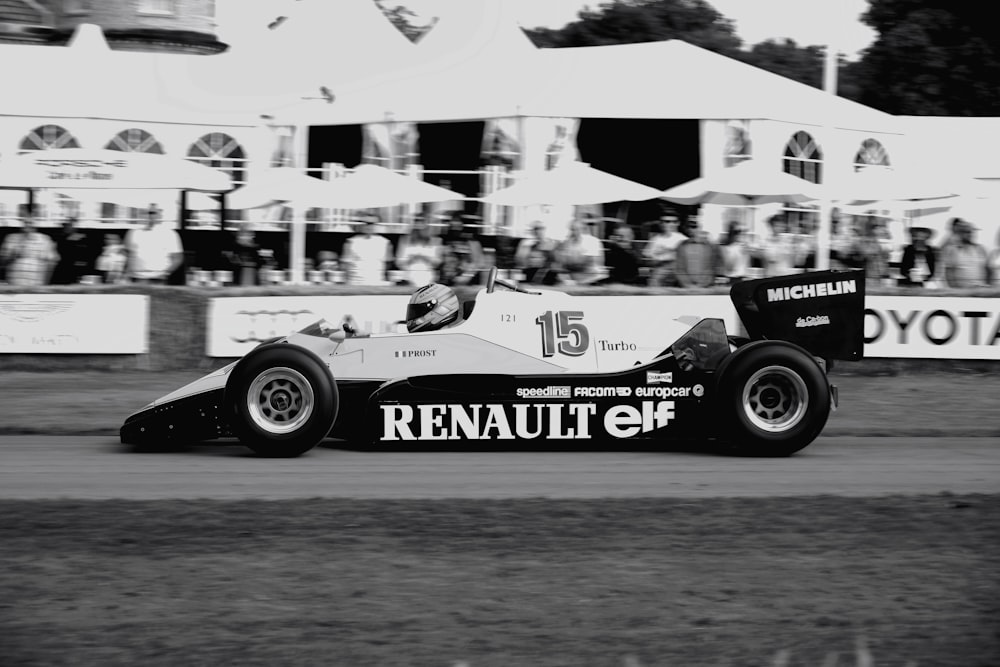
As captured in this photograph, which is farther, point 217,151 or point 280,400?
point 217,151

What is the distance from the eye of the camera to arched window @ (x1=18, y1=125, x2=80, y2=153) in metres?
22.8

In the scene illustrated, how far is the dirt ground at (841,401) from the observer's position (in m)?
10.2

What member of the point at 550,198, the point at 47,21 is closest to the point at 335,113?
the point at 550,198

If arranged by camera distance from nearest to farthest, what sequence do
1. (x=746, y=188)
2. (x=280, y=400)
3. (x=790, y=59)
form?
(x=280, y=400) < (x=746, y=188) < (x=790, y=59)

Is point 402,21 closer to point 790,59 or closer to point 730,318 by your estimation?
point 730,318

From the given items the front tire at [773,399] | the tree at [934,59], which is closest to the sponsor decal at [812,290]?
the front tire at [773,399]

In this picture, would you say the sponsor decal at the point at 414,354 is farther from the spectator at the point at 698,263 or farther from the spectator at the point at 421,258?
the spectator at the point at 698,263

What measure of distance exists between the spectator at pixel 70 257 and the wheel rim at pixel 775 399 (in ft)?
32.0

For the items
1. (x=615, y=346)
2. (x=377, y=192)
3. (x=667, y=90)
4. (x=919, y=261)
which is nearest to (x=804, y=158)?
(x=667, y=90)

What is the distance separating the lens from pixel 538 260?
51.4 feet

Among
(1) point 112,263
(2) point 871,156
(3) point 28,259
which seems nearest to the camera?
(3) point 28,259

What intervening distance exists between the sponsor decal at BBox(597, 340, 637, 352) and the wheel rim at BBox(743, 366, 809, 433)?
2.69 ft

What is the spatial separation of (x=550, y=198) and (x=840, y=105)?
7988 millimetres

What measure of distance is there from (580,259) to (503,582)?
1034 cm
